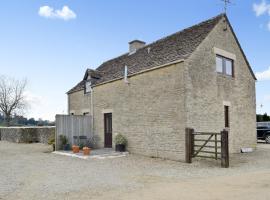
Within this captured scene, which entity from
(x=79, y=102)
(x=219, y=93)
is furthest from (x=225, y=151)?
(x=79, y=102)

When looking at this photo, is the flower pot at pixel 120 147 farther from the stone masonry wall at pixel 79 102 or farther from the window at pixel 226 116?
the window at pixel 226 116

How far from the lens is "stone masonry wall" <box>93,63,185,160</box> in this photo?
1449cm

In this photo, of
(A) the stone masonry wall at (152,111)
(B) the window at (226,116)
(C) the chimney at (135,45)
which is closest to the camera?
(A) the stone masonry wall at (152,111)

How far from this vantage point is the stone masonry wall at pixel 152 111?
14.5 m

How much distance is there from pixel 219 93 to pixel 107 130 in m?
7.66

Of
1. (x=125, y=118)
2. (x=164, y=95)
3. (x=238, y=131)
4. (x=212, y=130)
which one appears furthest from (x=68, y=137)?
(x=238, y=131)

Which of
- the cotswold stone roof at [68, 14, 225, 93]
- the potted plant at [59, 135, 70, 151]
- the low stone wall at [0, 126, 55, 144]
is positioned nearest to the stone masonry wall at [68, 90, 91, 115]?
the cotswold stone roof at [68, 14, 225, 93]

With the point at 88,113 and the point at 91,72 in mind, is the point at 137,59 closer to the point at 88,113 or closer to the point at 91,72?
the point at 91,72

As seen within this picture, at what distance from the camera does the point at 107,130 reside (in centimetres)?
1967

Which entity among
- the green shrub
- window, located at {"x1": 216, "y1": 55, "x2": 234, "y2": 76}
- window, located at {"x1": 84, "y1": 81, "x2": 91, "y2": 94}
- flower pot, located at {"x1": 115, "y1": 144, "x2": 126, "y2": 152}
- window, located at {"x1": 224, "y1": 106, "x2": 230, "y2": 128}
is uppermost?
window, located at {"x1": 216, "y1": 55, "x2": 234, "y2": 76}

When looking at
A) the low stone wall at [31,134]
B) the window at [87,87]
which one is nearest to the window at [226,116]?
the window at [87,87]

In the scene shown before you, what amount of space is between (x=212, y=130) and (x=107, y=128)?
280 inches

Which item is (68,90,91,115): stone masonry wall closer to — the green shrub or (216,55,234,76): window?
the green shrub

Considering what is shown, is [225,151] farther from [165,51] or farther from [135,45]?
[135,45]
